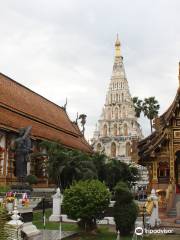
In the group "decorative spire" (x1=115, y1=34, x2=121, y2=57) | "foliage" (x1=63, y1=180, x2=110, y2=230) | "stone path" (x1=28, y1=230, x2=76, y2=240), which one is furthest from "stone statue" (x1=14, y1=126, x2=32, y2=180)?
"decorative spire" (x1=115, y1=34, x2=121, y2=57)

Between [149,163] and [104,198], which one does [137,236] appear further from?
[149,163]

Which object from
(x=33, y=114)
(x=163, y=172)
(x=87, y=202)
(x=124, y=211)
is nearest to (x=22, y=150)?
(x=87, y=202)

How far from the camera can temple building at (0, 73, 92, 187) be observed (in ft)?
90.2

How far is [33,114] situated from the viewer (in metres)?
36.2

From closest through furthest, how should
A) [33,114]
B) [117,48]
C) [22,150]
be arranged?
[22,150] < [33,114] < [117,48]

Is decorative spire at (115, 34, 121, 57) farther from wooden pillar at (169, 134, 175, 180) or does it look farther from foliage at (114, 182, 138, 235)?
foliage at (114, 182, 138, 235)

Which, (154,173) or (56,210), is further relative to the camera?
(154,173)

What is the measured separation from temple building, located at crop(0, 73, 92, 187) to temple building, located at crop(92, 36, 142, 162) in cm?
3613

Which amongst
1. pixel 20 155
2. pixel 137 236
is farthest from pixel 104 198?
pixel 20 155

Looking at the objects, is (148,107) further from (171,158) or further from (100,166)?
(171,158)

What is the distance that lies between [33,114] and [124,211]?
24239mm

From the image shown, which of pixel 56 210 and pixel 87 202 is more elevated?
pixel 87 202

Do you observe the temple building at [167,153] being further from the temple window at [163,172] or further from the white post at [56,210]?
the white post at [56,210]

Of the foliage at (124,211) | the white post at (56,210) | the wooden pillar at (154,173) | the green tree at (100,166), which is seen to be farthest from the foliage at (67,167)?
the foliage at (124,211)
